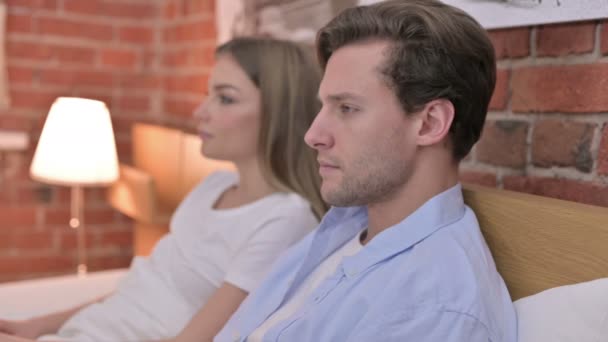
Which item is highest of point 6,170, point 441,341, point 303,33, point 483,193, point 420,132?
point 303,33

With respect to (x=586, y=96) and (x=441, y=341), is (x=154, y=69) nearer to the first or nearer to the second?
(x=586, y=96)

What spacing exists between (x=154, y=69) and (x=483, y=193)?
2.49 m

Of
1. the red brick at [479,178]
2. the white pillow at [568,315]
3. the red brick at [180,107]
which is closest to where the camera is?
the white pillow at [568,315]

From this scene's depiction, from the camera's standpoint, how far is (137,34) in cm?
336

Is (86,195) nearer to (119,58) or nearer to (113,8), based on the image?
(119,58)

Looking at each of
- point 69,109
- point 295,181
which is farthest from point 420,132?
point 69,109

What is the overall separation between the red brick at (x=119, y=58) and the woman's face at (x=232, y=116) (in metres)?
1.81

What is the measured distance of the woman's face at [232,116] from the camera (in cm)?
163

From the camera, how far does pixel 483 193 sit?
1.22 meters

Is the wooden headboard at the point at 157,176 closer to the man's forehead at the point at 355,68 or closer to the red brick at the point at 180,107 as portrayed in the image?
the red brick at the point at 180,107

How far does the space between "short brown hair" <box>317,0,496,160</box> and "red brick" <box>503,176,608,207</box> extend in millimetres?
305

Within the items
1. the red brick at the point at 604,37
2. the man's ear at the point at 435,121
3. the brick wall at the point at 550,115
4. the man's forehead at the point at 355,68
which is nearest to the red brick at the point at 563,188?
the brick wall at the point at 550,115

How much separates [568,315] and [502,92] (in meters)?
0.66

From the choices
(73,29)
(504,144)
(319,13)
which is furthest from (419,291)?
(73,29)
